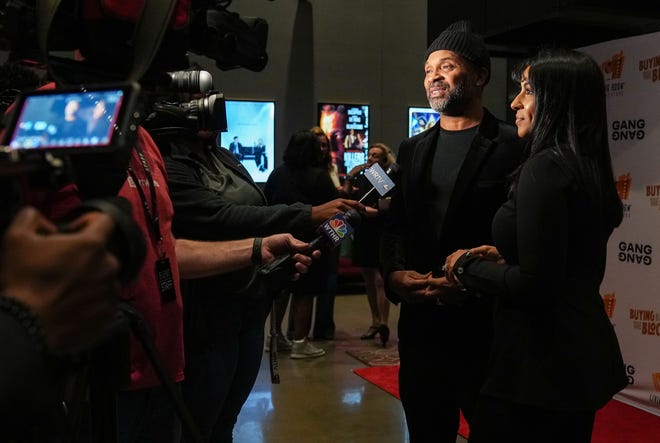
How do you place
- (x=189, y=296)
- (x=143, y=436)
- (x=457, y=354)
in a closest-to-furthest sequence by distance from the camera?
1. (x=143, y=436)
2. (x=189, y=296)
3. (x=457, y=354)

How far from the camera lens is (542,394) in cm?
163

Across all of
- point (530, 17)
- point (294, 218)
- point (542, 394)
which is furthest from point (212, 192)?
point (530, 17)

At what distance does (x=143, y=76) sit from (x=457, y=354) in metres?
1.37

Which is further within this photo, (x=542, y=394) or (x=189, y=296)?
(x=189, y=296)

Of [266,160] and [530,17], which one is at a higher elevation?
[530,17]

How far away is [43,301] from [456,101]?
6.04 ft

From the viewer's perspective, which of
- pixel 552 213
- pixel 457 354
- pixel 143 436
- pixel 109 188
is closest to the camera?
pixel 109 188

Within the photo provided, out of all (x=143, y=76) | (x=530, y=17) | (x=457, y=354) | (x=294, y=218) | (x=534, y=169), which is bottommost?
(x=457, y=354)

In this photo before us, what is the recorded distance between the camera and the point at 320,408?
3.79 meters

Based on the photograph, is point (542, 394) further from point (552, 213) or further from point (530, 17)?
point (530, 17)

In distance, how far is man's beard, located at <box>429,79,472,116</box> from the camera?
230cm

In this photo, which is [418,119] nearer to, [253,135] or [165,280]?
[253,135]

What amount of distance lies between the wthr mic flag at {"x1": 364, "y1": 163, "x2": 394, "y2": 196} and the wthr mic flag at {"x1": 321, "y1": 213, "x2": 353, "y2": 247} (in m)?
0.26

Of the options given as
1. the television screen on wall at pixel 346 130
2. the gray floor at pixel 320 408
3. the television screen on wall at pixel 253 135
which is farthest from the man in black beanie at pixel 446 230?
the television screen on wall at pixel 346 130
